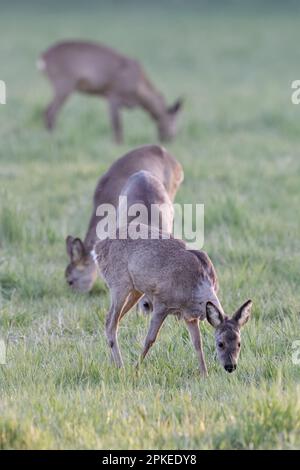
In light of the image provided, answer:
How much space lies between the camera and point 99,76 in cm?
1645

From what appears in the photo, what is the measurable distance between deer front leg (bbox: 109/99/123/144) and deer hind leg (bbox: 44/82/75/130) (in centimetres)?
70

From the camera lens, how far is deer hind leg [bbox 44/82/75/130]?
15422mm

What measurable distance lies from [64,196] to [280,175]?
2.52 metres

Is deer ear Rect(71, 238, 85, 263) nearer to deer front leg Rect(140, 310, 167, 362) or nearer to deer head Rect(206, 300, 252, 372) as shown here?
deer front leg Rect(140, 310, 167, 362)

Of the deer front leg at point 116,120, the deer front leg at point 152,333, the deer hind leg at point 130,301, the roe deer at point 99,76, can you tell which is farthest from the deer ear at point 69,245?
the roe deer at point 99,76

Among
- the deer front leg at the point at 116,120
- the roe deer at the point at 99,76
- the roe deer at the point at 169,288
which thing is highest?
the roe deer at the point at 99,76

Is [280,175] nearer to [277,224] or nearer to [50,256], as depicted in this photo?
[277,224]

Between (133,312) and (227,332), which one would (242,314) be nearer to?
(227,332)

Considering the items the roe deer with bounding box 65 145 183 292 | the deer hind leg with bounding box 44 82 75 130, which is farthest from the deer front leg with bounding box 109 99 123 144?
the roe deer with bounding box 65 145 183 292

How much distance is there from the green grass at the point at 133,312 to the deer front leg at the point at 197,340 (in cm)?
8

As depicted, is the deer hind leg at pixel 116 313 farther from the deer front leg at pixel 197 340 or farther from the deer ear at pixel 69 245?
the deer ear at pixel 69 245

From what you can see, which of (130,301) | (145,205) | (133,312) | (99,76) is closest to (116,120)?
(99,76)

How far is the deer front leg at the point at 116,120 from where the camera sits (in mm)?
14484
